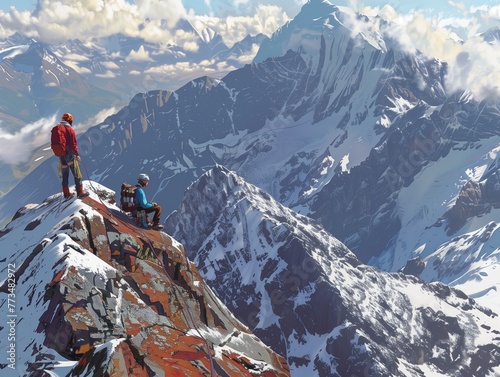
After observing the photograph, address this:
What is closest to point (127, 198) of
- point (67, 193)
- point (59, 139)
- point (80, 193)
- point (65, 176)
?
point (80, 193)

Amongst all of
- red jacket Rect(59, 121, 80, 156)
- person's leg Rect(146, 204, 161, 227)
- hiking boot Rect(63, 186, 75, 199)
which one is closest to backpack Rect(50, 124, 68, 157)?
red jacket Rect(59, 121, 80, 156)

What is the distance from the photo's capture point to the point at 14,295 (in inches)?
1337

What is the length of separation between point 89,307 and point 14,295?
294 inches

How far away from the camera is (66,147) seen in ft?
128

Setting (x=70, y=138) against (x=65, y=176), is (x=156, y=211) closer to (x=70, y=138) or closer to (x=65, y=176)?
(x=65, y=176)

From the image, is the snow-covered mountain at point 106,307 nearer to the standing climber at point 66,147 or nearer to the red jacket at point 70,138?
the standing climber at point 66,147

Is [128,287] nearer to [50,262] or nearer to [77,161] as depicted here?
[50,262]

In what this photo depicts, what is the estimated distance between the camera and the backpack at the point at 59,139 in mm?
37938

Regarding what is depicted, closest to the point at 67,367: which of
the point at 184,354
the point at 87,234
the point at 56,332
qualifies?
the point at 56,332

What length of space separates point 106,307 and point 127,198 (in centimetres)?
1356

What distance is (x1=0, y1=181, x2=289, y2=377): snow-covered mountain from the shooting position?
90.4 feet

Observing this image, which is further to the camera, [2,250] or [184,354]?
[2,250]

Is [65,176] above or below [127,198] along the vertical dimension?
above

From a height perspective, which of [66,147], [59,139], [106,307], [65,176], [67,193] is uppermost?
[59,139]
